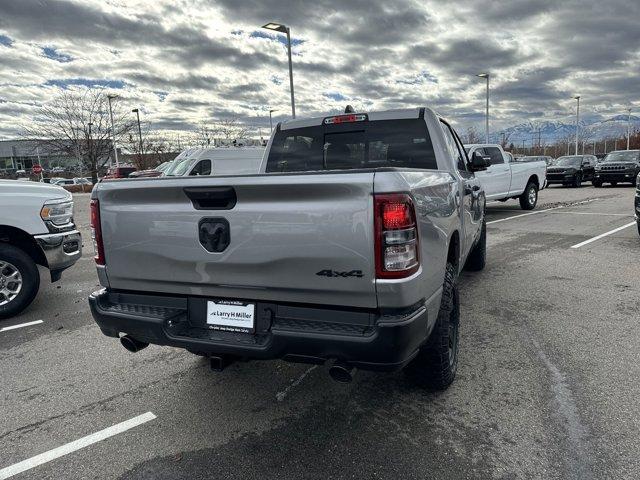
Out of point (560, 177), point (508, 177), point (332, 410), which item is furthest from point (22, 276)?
point (560, 177)

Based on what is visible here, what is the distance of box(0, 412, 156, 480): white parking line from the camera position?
259 centimetres

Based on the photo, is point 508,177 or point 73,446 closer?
point 73,446

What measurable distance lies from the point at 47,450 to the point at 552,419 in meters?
3.02

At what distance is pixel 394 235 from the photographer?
89.8 inches

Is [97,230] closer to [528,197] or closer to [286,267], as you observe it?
[286,267]

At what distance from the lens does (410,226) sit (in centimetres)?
234

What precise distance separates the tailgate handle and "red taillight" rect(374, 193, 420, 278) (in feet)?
2.62

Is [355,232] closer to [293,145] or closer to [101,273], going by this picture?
[101,273]

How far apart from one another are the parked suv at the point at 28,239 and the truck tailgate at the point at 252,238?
296 cm

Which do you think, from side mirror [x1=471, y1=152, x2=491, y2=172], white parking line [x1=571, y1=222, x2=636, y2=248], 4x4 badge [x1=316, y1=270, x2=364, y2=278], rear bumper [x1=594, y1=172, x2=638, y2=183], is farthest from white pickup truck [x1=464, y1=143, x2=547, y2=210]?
4x4 badge [x1=316, y1=270, x2=364, y2=278]

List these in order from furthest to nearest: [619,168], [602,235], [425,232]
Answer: [619,168] → [602,235] → [425,232]

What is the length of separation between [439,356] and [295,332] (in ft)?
3.53

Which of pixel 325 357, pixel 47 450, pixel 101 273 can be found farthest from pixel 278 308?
pixel 47 450

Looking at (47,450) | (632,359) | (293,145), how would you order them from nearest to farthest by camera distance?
(47,450) → (632,359) → (293,145)
